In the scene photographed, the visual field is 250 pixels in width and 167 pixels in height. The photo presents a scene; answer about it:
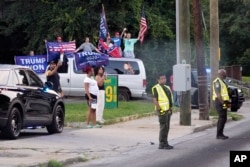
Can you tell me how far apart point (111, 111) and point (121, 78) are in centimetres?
575

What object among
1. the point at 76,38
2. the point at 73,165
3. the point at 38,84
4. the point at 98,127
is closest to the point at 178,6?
the point at 98,127

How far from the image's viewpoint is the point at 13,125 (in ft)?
52.8

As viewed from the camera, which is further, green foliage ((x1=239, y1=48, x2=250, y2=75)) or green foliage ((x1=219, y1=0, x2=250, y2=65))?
green foliage ((x1=239, y1=48, x2=250, y2=75))

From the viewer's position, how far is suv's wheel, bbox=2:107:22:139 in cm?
1579

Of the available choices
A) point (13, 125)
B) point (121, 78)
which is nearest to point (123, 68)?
point (121, 78)

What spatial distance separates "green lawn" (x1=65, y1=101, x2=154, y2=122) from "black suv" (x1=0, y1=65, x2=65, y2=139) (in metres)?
2.89

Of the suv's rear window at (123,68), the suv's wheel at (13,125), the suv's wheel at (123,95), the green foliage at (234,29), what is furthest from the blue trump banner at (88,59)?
the green foliage at (234,29)

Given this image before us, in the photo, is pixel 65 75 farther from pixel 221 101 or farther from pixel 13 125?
pixel 13 125

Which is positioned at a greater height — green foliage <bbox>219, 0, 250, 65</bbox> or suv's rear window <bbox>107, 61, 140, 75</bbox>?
green foliage <bbox>219, 0, 250, 65</bbox>

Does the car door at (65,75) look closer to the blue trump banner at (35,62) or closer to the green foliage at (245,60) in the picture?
the blue trump banner at (35,62)

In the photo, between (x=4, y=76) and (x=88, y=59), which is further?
(x=88, y=59)

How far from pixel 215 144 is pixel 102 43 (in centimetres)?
1369

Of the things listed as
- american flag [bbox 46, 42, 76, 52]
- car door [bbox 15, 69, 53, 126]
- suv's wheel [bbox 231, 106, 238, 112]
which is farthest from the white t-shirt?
suv's wheel [bbox 231, 106, 238, 112]

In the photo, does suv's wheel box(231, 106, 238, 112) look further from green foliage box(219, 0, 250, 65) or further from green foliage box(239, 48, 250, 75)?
green foliage box(239, 48, 250, 75)
